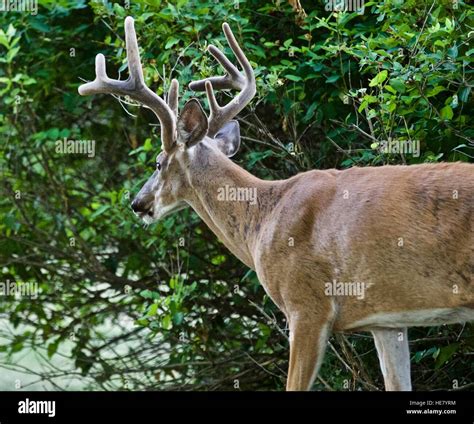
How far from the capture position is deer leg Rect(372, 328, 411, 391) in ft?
24.1

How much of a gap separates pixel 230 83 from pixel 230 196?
0.85m

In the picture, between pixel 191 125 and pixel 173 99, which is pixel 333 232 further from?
pixel 173 99

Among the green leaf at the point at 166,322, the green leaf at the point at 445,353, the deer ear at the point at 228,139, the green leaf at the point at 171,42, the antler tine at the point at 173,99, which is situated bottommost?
the green leaf at the point at 445,353

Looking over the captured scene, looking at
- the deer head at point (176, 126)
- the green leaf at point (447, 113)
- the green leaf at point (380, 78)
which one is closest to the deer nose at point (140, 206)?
the deer head at point (176, 126)

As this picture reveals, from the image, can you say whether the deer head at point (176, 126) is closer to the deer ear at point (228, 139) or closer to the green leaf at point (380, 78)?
the deer ear at point (228, 139)

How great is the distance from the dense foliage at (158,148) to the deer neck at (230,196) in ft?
2.95

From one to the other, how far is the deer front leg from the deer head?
4.13 feet

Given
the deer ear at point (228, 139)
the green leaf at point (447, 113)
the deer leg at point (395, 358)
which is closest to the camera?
the deer leg at point (395, 358)

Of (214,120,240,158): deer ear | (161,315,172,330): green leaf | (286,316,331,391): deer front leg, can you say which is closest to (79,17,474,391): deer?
(286,316,331,391): deer front leg

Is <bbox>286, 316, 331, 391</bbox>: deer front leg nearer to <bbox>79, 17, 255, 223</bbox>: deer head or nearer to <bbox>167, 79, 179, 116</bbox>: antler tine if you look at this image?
<bbox>79, 17, 255, 223</bbox>: deer head

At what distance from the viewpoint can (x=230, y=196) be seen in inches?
304

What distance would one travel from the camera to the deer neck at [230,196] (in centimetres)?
762

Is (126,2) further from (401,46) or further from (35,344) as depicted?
(35,344)

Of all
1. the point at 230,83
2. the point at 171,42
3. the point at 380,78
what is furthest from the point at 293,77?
the point at 380,78
